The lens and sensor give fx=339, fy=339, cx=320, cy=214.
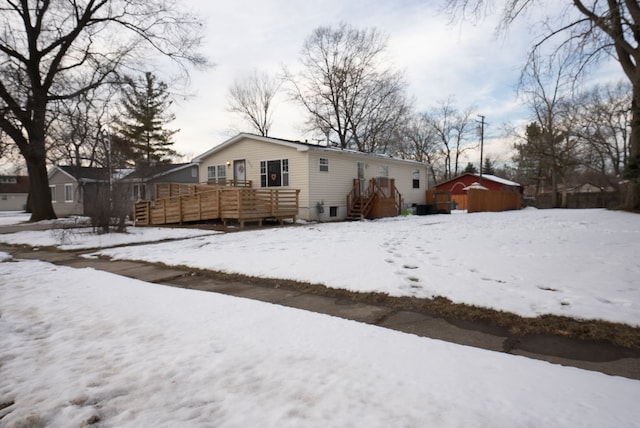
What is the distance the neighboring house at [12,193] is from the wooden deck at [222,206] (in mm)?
43608

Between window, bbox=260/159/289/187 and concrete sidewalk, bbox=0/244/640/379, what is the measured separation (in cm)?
1119

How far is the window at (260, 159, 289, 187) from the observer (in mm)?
16984

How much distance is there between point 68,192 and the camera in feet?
98.3

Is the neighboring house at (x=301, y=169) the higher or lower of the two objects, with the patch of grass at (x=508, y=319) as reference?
higher

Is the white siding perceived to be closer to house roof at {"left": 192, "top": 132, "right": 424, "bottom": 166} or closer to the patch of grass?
house roof at {"left": 192, "top": 132, "right": 424, "bottom": 166}

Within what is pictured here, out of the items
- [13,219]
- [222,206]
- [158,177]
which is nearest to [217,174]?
[222,206]

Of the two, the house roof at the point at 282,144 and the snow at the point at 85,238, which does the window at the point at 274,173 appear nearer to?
the house roof at the point at 282,144

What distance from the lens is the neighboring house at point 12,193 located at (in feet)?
151

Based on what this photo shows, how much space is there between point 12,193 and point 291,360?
6103 cm

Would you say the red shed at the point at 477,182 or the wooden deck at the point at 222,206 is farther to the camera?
the red shed at the point at 477,182

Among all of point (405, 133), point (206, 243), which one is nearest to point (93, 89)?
point (206, 243)

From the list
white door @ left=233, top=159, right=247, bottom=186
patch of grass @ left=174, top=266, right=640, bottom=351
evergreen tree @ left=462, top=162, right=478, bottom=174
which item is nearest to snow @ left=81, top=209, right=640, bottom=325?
patch of grass @ left=174, top=266, right=640, bottom=351

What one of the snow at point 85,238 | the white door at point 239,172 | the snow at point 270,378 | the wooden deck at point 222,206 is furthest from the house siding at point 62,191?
the snow at point 270,378

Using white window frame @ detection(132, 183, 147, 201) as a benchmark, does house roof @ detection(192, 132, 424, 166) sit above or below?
above
